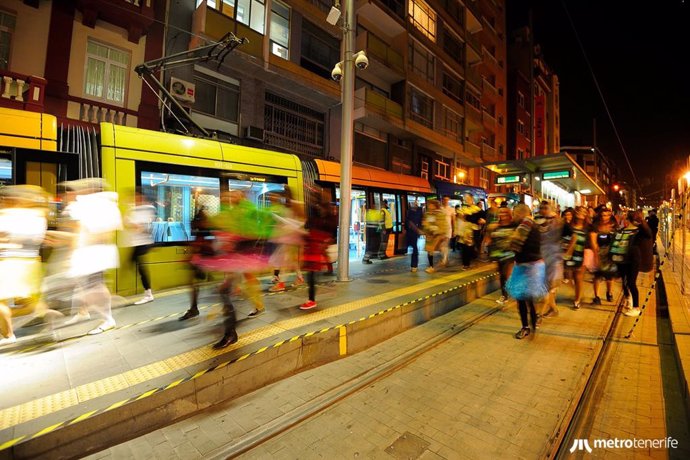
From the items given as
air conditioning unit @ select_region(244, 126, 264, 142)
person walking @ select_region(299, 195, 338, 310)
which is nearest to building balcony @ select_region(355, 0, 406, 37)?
air conditioning unit @ select_region(244, 126, 264, 142)

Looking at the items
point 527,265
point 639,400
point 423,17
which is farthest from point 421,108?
point 639,400

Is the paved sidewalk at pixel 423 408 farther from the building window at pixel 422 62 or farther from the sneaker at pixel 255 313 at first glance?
the building window at pixel 422 62

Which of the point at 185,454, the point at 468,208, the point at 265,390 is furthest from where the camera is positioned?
the point at 468,208

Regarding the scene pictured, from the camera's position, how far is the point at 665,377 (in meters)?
3.94

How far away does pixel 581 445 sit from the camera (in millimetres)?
2756

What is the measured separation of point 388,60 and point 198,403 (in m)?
20.3

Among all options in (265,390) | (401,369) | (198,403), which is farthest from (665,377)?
(198,403)

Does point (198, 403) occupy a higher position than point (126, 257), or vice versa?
point (126, 257)

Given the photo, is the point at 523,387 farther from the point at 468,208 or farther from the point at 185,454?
the point at 468,208

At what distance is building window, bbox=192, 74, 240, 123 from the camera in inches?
504

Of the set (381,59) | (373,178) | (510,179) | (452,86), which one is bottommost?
(373,178)

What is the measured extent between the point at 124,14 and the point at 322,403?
13387 mm

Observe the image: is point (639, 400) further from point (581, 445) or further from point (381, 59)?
point (381, 59)

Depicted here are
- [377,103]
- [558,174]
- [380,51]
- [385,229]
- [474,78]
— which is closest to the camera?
[385,229]
